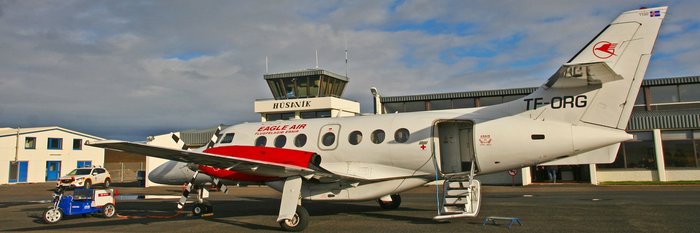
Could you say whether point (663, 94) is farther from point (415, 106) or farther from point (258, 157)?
point (258, 157)

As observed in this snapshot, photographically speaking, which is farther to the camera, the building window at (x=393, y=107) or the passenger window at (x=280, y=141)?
the building window at (x=393, y=107)

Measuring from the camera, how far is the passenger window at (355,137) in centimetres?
1226

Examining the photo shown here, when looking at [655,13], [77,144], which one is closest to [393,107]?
[655,13]

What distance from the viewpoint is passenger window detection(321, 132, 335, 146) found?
12651mm

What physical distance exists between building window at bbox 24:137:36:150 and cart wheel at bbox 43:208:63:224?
118ft

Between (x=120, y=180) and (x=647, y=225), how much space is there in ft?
153

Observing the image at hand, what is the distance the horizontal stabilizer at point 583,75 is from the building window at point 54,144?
46626mm

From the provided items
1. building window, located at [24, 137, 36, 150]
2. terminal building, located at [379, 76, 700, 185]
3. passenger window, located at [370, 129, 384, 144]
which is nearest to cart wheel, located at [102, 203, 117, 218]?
passenger window, located at [370, 129, 384, 144]

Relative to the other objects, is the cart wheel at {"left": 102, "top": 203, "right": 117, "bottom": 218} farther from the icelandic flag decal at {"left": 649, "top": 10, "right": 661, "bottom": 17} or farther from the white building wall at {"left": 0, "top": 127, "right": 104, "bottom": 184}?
the white building wall at {"left": 0, "top": 127, "right": 104, "bottom": 184}

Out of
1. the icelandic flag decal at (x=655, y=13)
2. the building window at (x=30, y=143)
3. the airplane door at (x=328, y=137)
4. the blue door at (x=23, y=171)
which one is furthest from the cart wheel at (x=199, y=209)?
the building window at (x=30, y=143)

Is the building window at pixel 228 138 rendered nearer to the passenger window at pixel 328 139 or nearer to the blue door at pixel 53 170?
the passenger window at pixel 328 139

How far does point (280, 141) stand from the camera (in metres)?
13.4

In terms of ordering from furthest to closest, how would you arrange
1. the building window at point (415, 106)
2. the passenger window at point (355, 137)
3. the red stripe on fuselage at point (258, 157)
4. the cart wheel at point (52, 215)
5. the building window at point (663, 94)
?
the building window at point (415, 106), the building window at point (663, 94), the cart wheel at point (52, 215), the passenger window at point (355, 137), the red stripe on fuselage at point (258, 157)

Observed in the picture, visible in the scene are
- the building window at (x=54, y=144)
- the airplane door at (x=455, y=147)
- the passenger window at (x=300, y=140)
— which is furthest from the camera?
the building window at (x=54, y=144)
